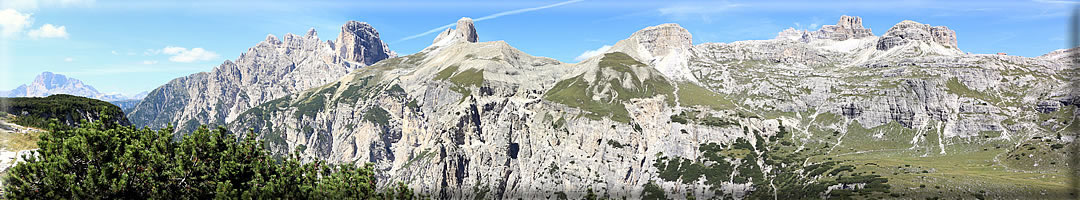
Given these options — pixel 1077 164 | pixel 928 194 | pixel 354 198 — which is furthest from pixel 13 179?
pixel 928 194

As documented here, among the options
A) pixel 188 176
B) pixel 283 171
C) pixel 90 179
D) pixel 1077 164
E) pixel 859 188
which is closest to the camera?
pixel 1077 164

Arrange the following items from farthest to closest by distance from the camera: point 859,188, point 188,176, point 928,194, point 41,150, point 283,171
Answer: point 859,188 → point 928,194 → point 283,171 → point 188,176 → point 41,150

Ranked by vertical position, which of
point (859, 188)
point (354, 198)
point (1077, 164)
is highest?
point (1077, 164)

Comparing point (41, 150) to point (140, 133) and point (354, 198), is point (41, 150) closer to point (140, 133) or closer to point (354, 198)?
point (140, 133)

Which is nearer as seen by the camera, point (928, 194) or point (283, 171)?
point (283, 171)

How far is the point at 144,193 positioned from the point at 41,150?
17.0 feet

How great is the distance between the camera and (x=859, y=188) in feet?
611

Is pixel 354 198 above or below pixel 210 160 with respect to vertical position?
below

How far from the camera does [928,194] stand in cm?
15525

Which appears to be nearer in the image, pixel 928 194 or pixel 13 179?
pixel 13 179

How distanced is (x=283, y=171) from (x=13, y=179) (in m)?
12.1

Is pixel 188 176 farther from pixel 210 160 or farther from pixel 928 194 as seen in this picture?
pixel 928 194

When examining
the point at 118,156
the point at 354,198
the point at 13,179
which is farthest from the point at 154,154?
the point at 354,198

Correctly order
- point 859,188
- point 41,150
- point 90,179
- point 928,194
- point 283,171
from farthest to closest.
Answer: point 859,188, point 928,194, point 283,171, point 41,150, point 90,179
